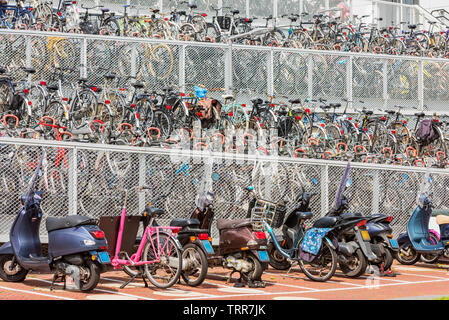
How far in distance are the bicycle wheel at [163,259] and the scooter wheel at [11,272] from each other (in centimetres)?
154

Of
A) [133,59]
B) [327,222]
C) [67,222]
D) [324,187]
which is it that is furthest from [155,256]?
[133,59]

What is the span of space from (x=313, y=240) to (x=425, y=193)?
2.98m

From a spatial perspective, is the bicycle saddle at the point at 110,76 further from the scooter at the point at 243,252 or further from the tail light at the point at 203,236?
the tail light at the point at 203,236

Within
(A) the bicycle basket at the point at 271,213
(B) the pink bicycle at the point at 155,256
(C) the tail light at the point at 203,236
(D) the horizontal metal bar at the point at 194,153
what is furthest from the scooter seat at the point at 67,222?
(A) the bicycle basket at the point at 271,213

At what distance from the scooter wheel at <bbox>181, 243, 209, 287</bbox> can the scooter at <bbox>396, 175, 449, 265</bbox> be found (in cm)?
423

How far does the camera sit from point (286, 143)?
16938mm

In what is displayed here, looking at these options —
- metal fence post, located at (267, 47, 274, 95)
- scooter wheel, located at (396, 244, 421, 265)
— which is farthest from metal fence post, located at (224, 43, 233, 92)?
scooter wheel, located at (396, 244, 421, 265)

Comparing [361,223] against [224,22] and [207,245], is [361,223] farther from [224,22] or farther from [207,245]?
[224,22]

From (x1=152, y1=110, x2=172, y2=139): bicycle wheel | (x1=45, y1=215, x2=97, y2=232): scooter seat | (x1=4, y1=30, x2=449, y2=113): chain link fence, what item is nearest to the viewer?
(x1=45, y1=215, x2=97, y2=232): scooter seat

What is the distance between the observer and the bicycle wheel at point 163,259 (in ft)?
33.4

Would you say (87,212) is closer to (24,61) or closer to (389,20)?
(24,61)

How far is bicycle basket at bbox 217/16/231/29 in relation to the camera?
76.6ft

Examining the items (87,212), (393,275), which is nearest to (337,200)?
(393,275)

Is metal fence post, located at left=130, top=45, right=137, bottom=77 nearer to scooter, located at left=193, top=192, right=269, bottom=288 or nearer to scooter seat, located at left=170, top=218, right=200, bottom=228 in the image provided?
scooter, located at left=193, top=192, right=269, bottom=288
